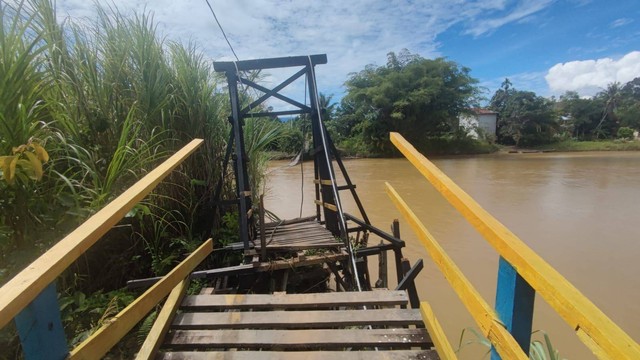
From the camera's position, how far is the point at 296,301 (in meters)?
2.03

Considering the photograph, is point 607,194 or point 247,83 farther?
point 607,194

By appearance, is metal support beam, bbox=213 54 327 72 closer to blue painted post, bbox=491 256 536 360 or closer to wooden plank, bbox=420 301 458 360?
wooden plank, bbox=420 301 458 360

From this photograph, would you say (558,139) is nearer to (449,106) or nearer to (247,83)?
(449,106)

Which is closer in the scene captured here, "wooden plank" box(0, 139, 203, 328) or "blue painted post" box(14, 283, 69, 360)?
"wooden plank" box(0, 139, 203, 328)

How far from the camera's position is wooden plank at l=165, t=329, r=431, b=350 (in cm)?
164

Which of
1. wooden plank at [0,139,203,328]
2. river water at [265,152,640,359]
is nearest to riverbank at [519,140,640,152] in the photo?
river water at [265,152,640,359]

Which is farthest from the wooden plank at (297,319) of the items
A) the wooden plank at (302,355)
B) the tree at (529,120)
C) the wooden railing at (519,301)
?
the tree at (529,120)

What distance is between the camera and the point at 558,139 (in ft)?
113

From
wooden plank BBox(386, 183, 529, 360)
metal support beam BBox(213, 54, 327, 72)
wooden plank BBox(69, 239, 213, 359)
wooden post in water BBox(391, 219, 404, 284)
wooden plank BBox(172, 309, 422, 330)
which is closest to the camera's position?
wooden plank BBox(386, 183, 529, 360)

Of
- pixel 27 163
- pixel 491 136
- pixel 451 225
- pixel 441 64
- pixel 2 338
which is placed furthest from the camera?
pixel 491 136

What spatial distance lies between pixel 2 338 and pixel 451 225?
8.43 m

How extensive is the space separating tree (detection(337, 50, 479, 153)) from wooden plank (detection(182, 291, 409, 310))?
24.4 m

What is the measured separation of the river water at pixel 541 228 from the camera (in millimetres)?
4512

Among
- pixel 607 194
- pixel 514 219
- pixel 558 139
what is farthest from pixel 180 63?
pixel 558 139
